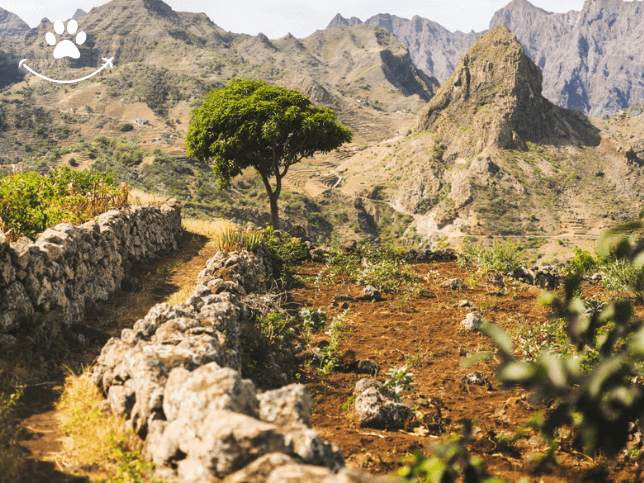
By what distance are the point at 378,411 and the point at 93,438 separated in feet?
9.12

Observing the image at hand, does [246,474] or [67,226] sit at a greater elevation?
[67,226]

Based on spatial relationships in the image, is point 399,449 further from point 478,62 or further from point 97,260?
point 478,62

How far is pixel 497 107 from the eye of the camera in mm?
120688

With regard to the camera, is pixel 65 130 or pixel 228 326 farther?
pixel 65 130

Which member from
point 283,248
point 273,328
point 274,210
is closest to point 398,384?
point 273,328

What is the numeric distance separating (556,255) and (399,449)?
8474 centimetres

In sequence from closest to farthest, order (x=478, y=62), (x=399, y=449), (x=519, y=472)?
(x=519, y=472) → (x=399, y=449) → (x=478, y=62)

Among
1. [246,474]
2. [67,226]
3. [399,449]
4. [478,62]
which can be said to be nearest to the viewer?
[246,474]

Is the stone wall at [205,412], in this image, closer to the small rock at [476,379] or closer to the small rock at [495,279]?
the small rock at [476,379]

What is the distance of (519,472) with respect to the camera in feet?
13.0

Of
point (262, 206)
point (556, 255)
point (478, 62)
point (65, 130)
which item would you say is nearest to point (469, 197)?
point (556, 255)

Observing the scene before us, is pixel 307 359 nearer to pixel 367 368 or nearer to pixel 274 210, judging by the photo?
pixel 367 368

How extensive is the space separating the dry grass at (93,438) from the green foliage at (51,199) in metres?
3.76

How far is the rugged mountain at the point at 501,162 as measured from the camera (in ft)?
316
